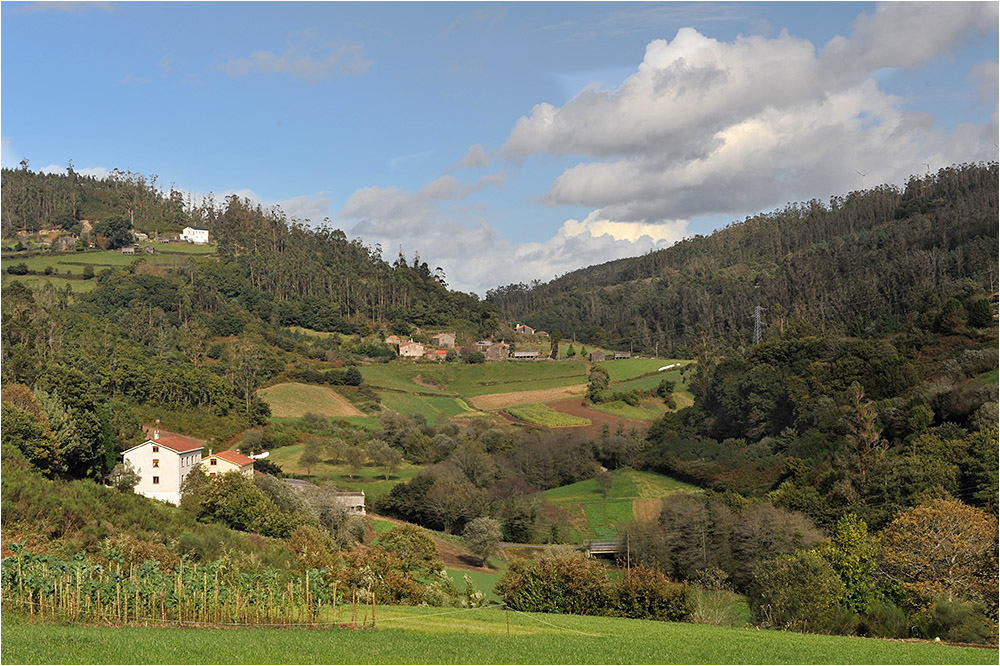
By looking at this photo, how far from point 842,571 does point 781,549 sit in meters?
7.23

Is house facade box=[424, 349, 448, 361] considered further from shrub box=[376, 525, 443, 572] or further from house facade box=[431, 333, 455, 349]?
shrub box=[376, 525, 443, 572]

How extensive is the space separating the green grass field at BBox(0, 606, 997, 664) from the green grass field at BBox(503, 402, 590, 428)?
5342 cm

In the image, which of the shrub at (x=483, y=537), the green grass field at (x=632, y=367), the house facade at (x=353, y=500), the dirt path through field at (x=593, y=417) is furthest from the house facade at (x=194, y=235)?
the shrub at (x=483, y=537)

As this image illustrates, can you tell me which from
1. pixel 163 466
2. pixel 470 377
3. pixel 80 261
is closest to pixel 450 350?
pixel 470 377

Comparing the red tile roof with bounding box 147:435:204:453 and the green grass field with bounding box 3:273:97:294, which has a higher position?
the green grass field with bounding box 3:273:97:294

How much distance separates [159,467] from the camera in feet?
146

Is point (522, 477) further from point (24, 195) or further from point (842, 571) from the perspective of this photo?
point (24, 195)

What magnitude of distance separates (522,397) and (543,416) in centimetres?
837

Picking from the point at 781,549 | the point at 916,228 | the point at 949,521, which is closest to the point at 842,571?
the point at 949,521

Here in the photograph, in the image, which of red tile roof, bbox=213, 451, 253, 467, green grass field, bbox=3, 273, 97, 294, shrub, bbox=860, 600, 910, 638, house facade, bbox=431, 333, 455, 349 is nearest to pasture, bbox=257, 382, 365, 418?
red tile roof, bbox=213, 451, 253, 467

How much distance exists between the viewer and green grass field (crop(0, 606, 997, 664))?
1282 centimetres

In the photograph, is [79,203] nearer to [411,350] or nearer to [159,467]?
[411,350]

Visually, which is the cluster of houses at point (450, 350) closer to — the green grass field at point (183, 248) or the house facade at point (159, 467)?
the green grass field at point (183, 248)

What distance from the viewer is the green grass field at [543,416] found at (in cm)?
7431
